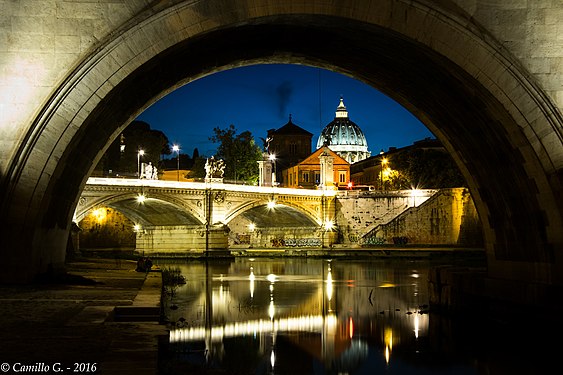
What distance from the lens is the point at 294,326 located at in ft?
→ 59.8

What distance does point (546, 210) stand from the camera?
14.2m

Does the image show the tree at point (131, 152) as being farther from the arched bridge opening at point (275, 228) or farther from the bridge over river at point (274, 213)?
the arched bridge opening at point (275, 228)

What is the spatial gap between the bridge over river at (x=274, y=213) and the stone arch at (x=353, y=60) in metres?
45.6

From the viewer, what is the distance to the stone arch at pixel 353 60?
13273 mm

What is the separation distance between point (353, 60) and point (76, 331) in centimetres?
1061

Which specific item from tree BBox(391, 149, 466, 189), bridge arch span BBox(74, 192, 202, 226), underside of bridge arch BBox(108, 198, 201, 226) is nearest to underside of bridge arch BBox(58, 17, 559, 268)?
bridge arch span BBox(74, 192, 202, 226)

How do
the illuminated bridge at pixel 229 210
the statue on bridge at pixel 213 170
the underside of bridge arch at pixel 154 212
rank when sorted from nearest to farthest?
the illuminated bridge at pixel 229 210
the underside of bridge arch at pixel 154 212
the statue on bridge at pixel 213 170

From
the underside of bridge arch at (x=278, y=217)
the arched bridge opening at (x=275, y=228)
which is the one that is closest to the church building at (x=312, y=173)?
the arched bridge opening at (x=275, y=228)

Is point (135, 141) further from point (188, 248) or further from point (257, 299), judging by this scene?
point (257, 299)

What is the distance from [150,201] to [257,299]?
42.7 m

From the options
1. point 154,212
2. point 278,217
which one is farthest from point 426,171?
point 154,212

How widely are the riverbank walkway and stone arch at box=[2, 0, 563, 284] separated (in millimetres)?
1809

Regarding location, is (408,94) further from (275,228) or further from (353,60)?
(275,228)

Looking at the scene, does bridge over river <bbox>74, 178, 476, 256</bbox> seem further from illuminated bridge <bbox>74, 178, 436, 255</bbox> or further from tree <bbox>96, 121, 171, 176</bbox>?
tree <bbox>96, 121, 171, 176</bbox>
